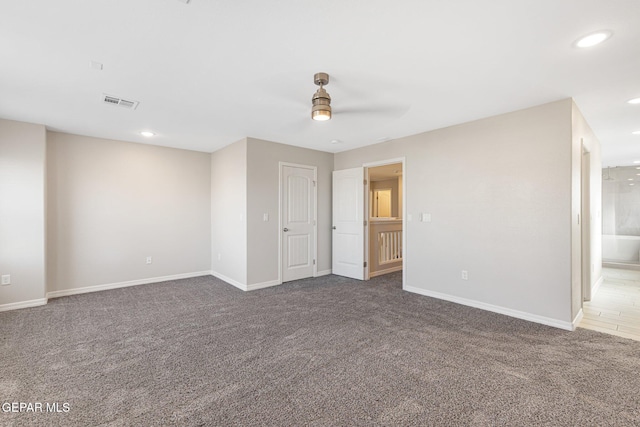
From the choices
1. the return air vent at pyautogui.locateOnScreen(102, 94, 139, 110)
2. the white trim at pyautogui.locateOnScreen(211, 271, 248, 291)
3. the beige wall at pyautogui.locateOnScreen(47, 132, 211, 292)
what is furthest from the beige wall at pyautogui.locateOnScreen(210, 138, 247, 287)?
the return air vent at pyautogui.locateOnScreen(102, 94, 139, 110)

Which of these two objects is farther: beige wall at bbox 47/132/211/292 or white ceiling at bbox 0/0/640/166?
beige wall at bbox 47/132/211/292

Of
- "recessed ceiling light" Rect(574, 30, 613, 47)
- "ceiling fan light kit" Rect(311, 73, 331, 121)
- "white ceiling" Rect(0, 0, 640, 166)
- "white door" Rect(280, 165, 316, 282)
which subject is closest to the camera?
"white ceiling" Rect(0, 0, 640, 166)

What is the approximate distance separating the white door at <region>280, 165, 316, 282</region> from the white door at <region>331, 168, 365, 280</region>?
49cm

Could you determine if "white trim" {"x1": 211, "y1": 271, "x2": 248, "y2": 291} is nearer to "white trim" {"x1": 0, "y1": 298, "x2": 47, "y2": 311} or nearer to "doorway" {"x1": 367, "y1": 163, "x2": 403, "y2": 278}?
"doorway" {"x1": 367, "y1": 163, "x2": 403, "y2": 278}

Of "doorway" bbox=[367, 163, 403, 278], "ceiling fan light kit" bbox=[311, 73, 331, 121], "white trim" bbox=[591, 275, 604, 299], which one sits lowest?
"white trim" bbox=[591, 275, 604, 299]

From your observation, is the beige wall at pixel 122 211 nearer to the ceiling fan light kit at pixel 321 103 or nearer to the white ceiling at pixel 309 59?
the white ceiling at pixel 309 59

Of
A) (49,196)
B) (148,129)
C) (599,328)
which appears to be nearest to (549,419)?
(599,328)

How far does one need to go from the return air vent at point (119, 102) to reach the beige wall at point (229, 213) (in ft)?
5.43

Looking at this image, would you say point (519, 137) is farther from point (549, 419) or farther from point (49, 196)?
point (49, 196)

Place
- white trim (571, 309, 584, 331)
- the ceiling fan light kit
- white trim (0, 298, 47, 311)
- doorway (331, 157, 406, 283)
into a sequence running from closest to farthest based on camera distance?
the ceiling fan light kit
white trim (571, 309, 584, 331)
white trim (0, 298, 47, 311)
doorway (331, 157, 406, 283)

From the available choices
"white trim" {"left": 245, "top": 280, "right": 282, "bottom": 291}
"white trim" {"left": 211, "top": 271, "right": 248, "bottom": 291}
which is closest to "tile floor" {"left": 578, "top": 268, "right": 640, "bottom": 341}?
"white trim" {"left": 245, "top": 280, "right": 282, "bottom": 291}

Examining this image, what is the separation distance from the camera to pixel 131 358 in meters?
2.47

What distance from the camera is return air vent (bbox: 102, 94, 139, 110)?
3.05 m

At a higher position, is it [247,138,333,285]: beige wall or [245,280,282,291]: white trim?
[247,138,333,285]: beige wall
